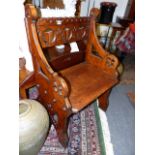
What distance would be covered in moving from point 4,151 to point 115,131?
1.09 m

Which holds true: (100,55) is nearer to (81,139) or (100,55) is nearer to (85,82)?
(85,82)

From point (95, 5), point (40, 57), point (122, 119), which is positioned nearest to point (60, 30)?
point (40, 57)

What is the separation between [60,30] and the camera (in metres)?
1.10

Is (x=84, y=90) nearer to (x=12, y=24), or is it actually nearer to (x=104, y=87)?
(x=104, y=87)

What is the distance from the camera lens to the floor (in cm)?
130

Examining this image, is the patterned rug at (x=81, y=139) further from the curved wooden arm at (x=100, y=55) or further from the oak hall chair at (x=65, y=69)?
the curved wooden arm at (x=100, y=55)

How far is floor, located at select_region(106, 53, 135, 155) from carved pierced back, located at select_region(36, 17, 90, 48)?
2.72 feet

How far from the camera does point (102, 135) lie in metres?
1.33

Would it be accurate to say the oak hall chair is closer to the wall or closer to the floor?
the floor

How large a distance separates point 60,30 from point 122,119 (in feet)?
3.39

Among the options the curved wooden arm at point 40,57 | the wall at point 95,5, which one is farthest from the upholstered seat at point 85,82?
the wall at point 95,5

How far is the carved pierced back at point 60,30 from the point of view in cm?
101
